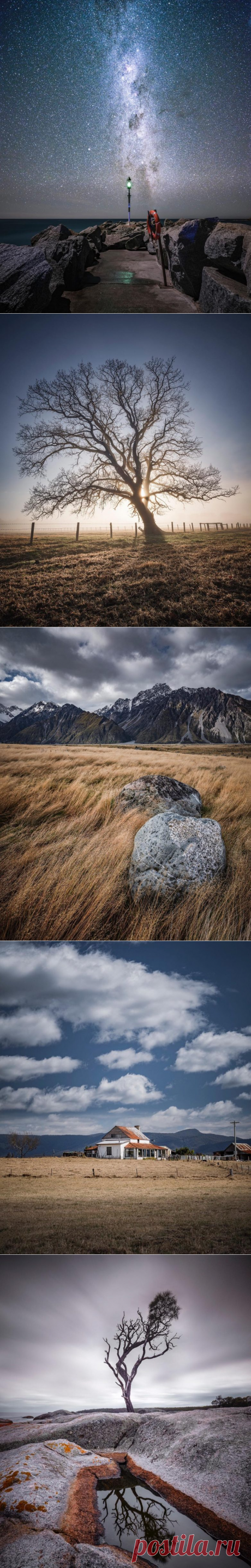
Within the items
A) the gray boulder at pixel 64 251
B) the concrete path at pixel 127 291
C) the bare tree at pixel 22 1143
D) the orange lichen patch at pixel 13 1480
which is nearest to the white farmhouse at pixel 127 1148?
the bare tree at pixel 22 1143

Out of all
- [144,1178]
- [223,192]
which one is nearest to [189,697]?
[144,1178]

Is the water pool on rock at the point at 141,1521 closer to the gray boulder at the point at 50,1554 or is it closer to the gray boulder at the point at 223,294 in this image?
the gray boulder at the point at 50,1554

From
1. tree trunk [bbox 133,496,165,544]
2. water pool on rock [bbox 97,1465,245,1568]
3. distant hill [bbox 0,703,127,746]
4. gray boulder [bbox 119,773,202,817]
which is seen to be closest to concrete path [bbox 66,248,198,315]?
tree trunk [bbox 133,496,165,544]

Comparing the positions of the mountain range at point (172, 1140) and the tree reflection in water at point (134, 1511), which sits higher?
the mountain range at point (172, 1140)

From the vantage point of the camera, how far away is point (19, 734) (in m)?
6.59

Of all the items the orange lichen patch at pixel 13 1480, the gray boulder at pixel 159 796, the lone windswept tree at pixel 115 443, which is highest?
the lone windswept tree at pixel 115 443

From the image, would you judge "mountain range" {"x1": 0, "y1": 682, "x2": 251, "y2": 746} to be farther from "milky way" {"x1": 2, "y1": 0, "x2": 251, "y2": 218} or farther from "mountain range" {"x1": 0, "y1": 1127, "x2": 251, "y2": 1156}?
"milky way" {"x1": 2, "y1": 0, "x2": 251, "y2": 218}

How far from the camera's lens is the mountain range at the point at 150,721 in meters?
6.55

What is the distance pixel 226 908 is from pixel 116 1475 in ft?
11.3

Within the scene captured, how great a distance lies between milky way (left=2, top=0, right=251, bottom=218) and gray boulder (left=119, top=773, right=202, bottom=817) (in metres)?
4.47

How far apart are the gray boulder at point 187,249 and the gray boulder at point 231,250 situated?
0.24 ft

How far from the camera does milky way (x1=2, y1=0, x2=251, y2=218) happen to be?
245 inches

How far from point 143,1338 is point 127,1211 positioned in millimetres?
810

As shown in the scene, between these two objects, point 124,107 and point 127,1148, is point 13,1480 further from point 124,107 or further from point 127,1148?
point 124,107
